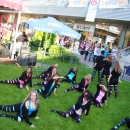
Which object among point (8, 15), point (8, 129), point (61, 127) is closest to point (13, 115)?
point (8, 129)

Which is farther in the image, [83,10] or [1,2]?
[83,10]

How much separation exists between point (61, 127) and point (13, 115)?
4.54 feet

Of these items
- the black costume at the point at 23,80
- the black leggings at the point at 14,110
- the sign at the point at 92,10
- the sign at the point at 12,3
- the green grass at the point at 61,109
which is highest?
the sign at the point at 92,10

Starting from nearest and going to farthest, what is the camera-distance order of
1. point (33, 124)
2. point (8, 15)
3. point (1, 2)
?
point (33, 124) < point (1, 2) < point (8, 15)

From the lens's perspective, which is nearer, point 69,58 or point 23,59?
point 23,59

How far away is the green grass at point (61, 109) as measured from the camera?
6.01 m

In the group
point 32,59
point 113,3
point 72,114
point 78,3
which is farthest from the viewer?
point 78,3

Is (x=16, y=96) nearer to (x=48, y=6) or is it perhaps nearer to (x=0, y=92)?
(x=0, y=92)

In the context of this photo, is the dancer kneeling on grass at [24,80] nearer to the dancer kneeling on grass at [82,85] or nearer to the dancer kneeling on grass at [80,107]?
the dancer kneeling on grass at [82,85]

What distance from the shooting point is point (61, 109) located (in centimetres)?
731

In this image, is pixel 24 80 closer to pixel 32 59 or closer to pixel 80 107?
pixel 80 107

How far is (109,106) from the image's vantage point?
845cm

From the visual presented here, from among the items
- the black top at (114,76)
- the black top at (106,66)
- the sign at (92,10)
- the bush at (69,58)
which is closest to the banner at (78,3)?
the sign at (92,10)

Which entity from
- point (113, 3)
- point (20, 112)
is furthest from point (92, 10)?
point (20, 112)
